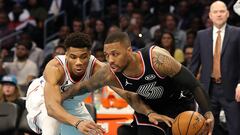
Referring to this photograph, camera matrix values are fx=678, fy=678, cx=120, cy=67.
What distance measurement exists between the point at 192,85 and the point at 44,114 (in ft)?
5.00

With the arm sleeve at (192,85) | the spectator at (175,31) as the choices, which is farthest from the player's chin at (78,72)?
the spectator at (175,31)

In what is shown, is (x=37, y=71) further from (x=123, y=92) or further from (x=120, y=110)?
(x=123, y=92)

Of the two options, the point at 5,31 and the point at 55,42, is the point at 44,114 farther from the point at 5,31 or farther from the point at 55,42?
the point at 5,31

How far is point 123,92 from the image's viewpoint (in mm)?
5887

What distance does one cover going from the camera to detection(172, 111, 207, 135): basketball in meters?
5.41

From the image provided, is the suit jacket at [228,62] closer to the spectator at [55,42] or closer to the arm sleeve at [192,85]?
the arm sleeve at [192,85]

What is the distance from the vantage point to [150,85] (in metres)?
5.52

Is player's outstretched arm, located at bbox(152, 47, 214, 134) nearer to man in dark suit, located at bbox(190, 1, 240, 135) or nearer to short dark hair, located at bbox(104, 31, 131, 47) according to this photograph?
short dark hair, located at bbox(104, 31, 131, 47)

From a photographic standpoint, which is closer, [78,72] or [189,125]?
[189,125]

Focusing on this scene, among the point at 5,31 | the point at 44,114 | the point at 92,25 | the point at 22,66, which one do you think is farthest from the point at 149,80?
the point at 5,31

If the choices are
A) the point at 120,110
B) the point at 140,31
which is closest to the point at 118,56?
the point at 120,110

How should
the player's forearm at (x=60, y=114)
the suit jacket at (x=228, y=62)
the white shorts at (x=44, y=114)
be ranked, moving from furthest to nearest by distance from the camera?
the suit jacket at (x=228, y=62) → the white shorts at (x=44, y=114) → the player's forearm at (x=60, y=114)

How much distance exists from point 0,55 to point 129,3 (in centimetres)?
281

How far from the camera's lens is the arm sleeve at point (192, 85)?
17.8 feet
